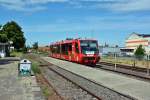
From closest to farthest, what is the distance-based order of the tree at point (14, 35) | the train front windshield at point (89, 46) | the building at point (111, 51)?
the train front windshield at point (89, 46), the building at point (111, 51), the tree at point (14, 35)

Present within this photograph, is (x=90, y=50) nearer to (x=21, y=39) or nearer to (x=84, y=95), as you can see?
(x=84, y=95)

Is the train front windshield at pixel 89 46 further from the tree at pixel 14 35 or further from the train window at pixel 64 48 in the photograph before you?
the tree at pixel 14 35

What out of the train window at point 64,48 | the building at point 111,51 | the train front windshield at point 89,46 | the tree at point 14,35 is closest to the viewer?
the train front windshield at point 89,46

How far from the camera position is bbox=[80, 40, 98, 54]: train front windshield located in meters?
40.2

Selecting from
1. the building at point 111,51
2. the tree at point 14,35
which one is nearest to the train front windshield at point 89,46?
the building at point 111,51

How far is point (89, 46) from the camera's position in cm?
4069

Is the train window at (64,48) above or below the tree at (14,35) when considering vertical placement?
below

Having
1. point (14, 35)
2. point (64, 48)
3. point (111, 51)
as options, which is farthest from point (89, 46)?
point (14, 35)

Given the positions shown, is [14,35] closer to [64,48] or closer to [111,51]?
[111,51]

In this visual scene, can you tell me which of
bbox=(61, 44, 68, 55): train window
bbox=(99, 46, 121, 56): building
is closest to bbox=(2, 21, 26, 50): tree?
bbox=(99, 46, 121, 56): building

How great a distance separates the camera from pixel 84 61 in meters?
40.6

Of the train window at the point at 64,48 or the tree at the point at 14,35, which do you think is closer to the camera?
the train window at the point at 64,48

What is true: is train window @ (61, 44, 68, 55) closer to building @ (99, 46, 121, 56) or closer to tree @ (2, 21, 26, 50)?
building @ (99, 46, 121, 56)

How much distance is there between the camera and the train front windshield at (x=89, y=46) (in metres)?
40.2
